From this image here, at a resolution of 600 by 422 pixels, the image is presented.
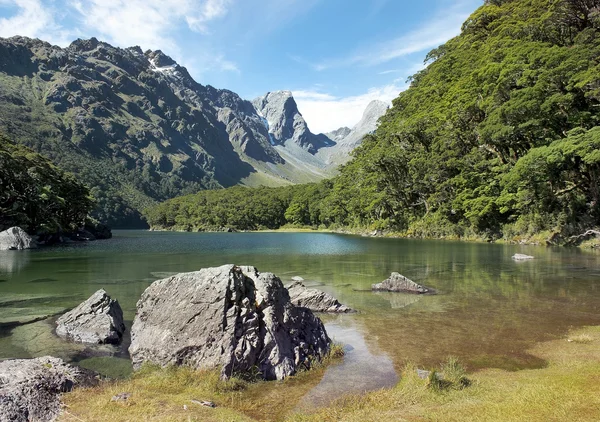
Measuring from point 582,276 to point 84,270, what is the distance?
41.0 metres

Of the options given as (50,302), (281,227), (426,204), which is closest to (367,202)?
(426,204)

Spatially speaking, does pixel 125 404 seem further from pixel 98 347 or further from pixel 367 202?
pixel 367 202

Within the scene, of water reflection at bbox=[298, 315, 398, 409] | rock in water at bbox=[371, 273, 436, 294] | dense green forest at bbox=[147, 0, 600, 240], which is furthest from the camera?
dense green forest at bbox=[147, 0, 600, 240]

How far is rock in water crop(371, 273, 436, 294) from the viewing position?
23141 millimetres

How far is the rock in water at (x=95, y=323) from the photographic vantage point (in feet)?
47.0

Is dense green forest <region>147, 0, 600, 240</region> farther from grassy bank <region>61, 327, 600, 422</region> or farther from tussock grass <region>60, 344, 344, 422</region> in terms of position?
tussock grass <region>60, 344, 344, 422</region>

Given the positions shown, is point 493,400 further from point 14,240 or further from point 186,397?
point 14,240

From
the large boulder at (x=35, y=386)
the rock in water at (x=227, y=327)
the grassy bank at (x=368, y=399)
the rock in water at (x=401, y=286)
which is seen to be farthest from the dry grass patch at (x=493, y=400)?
the rock in water at (x=401, y=286)

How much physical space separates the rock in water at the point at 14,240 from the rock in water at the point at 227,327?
59448 mm

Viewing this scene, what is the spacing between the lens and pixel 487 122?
6272 centimetres

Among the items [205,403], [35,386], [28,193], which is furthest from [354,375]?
[28,193]

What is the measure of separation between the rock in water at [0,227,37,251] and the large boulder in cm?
6142

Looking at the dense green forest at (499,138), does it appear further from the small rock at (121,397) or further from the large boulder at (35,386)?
the large boulder at (35,386)

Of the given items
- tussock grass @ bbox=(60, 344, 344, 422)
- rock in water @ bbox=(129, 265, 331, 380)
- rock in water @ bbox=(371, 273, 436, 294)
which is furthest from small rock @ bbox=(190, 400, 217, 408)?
rock in water @ bbox=(371, 273, 436, 294)
